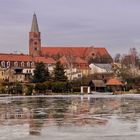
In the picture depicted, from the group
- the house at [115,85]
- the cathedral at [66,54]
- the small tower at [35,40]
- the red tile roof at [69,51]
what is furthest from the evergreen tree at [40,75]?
the red tile roof at [69,51]

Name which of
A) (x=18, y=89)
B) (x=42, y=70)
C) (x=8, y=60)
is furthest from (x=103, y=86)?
(x=8, y=60)

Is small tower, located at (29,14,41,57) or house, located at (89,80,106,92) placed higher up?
small tower, located at (29,14,41,57)

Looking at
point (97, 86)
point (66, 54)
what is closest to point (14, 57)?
point (66, 54)

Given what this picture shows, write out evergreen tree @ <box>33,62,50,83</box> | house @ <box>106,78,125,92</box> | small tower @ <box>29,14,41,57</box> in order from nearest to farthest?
evergreen tree @ <box>33,62,50,83</box> → house @ <box>106,78,125,92</box> → small tower @ <box>29,14,41,57</box>

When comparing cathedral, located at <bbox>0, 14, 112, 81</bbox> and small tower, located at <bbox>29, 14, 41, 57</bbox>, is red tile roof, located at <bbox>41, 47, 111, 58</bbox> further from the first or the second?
small tower, located at <bbox>29, 14, 41, 57</bbox>

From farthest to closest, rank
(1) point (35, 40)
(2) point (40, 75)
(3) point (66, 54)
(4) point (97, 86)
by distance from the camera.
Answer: (1) point (35, 40)
(3) point (66, 54)
(4) point (97, 86)
(2) point (40, 75)

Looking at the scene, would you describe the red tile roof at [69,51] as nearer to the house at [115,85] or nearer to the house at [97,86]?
the house at [115,85]

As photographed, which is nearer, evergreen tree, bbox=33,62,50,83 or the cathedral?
evergreen tree, bbox=33,62,50,83

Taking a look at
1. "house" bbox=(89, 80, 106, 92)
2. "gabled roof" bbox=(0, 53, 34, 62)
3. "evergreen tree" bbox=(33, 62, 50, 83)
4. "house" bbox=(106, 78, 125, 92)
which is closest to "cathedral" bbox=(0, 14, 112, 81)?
"gabled roof" bbox=(0, 53, 34, 62)

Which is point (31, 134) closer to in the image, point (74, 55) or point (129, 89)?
point (129, 89)

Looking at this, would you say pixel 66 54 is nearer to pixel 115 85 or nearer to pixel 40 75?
pixel 115 85

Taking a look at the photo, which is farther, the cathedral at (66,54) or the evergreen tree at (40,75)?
the cathedral at (66,54)

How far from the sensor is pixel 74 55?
626ft

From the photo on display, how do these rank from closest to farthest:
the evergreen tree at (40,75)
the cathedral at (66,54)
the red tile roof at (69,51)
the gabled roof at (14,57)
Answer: the evergreen tree at (40,75), the gabled roof at (14,57), the cathedral at (66,54), the red tile roof at (69,51)
